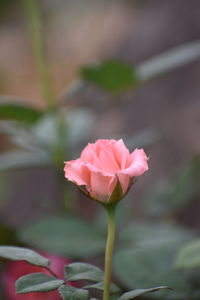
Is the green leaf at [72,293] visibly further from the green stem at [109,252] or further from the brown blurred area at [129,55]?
the brown blurred area at [129,55]

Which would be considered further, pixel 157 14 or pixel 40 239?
pixel 157 14

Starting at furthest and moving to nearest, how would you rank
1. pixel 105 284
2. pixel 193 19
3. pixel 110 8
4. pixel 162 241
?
pixel 110 8 → pixel 193 19 → pixel 162 241 → pixel 105 284

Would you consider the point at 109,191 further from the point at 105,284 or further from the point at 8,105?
the point at 8,105

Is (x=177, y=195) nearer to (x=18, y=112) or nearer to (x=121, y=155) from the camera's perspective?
(x=18, y=112)

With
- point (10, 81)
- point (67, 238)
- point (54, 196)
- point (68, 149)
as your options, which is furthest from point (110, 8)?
point (67, 238)

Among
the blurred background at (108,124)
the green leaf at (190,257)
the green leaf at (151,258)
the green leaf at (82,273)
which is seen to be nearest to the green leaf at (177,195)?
the blurred background at (108,124)

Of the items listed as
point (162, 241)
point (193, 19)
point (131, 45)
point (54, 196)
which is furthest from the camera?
point (131, 45)

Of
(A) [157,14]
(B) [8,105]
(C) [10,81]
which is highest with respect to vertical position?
(C) [10,81]
